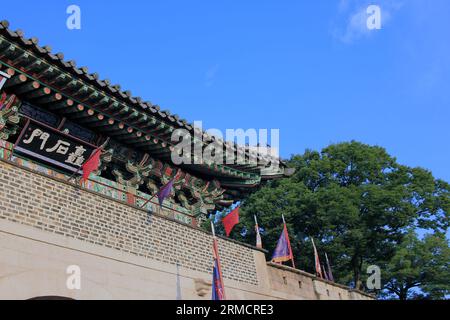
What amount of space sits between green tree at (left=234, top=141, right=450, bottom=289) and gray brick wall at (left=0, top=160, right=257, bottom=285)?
12.9m

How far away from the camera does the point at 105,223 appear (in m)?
11.5

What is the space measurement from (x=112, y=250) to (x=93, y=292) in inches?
44.0

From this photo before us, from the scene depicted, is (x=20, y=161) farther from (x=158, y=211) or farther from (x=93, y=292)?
(x=158, y=211)

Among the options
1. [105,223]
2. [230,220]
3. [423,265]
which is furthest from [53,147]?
[423,265]

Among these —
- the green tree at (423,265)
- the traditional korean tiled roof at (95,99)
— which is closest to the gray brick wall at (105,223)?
the traditional korean tiled roof at (95,99)

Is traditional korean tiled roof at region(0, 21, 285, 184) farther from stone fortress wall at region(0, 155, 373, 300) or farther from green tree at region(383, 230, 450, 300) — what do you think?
green tree at region(383, 230, 450, 300)

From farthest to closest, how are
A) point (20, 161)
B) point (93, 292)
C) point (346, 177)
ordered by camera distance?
point (346, 177) → point (20, 161) → point (93, 292)

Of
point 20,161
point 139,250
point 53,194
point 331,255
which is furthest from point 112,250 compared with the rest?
point 331,255

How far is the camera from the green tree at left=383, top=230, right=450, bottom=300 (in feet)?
90.9

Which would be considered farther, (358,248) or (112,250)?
(358,248)

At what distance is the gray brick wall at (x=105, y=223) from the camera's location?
10156mm

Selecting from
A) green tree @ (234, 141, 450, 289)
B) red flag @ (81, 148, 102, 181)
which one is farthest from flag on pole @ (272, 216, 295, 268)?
green tree @ (234, 141, 450, 289)

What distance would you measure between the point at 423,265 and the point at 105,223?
21562 millimetres

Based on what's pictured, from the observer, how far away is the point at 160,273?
12.2 m
